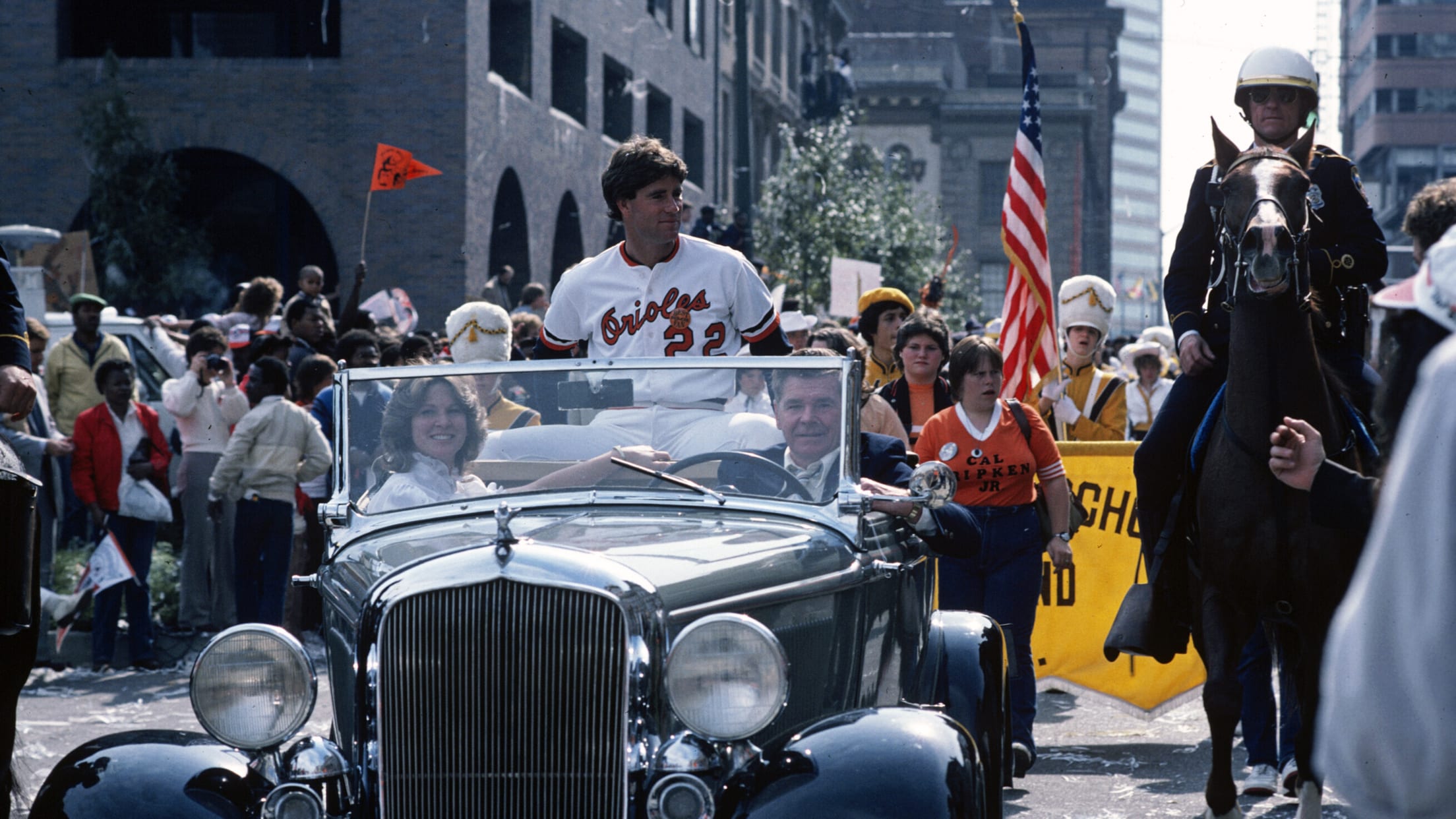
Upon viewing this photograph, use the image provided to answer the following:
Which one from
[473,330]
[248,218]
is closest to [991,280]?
[248,218]

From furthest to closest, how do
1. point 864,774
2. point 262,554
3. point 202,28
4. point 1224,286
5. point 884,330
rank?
point 202,28 < point 262,554 < point 884,330 < point 1224,286 < point 864,774

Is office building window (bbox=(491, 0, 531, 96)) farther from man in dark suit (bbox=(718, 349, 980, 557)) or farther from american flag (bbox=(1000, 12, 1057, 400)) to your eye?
man in dark suit (bbox=(718, 349, 980, 557))

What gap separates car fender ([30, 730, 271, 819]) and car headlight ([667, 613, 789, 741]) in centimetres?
112

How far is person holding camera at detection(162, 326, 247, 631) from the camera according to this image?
11.6 m

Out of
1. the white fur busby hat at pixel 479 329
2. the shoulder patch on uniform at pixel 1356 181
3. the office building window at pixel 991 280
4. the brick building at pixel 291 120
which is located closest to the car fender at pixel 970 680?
the shoulder patch on uniform at pixel 1356 181

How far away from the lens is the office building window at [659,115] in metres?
33.6

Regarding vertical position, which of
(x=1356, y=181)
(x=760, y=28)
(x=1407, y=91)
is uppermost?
(x=1407, y=91)

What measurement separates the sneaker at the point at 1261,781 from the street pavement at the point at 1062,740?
0.04 m

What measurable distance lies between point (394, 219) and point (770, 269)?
12.3 meters

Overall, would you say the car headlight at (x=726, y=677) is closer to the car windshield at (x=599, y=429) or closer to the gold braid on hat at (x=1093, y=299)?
the car windshield at (x=599, y=429)

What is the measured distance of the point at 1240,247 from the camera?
589 cm

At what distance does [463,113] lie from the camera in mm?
22953

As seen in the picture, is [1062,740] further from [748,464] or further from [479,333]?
[748,464]

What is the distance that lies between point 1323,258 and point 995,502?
192 centimetres
